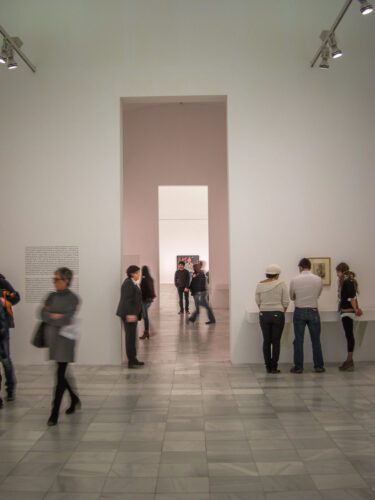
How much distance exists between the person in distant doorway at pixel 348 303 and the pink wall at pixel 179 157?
9130 millimetres

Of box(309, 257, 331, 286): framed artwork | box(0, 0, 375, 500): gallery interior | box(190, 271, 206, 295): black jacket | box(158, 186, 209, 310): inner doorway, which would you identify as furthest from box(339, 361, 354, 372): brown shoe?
box(158, 186, 209, 310): inner doorway

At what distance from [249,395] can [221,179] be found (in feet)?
38.2

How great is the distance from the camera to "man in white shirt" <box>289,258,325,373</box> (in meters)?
7.60

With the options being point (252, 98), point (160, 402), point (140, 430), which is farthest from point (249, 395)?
point (252, 98)

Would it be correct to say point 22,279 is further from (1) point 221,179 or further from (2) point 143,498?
(1) point 221,179

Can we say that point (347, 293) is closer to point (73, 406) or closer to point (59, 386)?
point (73, 406)

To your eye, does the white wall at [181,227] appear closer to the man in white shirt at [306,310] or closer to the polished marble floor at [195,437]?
the man in white shirt at [306,310]

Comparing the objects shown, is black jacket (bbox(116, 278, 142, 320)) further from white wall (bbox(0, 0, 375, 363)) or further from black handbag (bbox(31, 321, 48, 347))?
black handbag (bbox(31, 321, 48, 347))

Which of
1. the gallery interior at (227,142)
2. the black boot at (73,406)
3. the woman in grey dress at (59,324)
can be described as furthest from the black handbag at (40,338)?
the gallery interior at (227,142)

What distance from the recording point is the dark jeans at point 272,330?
24.6 feet

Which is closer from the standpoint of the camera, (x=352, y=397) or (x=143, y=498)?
(x=143, y=498)

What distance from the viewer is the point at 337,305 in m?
8.45

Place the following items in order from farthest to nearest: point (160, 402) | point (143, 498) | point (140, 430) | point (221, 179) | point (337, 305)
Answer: point (221, 179), point (337, 305), point (160, 402), point (140, 430), point (143, 498)

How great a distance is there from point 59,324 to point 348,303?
4950mm
